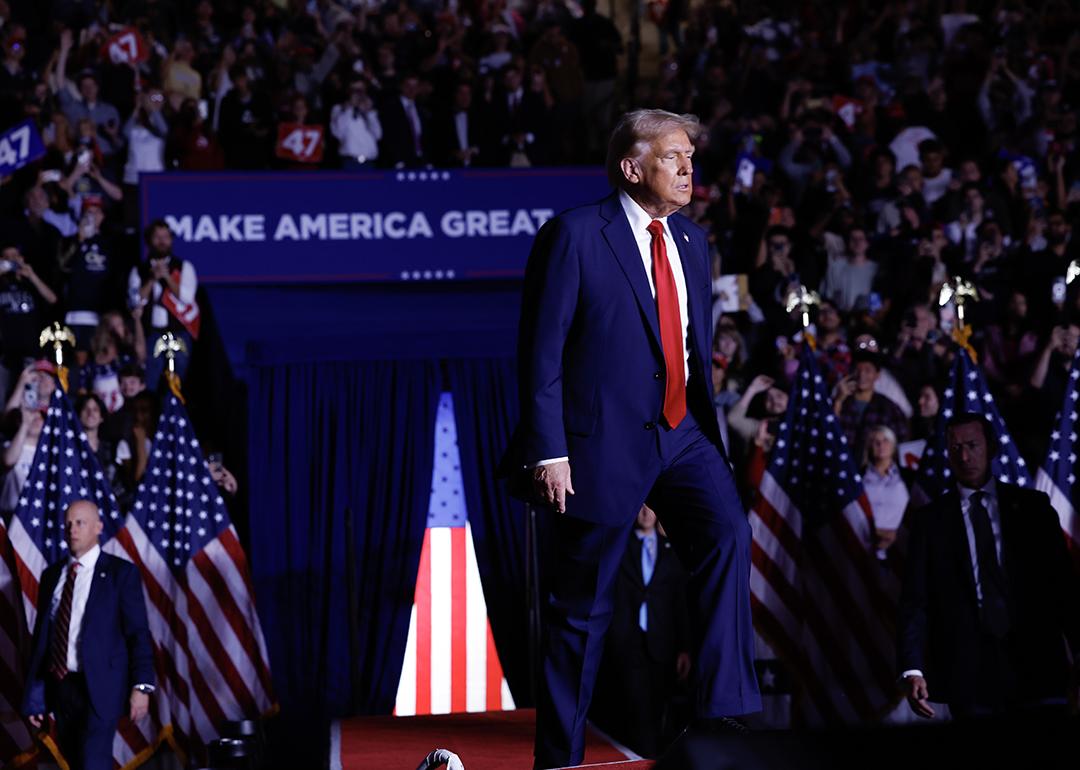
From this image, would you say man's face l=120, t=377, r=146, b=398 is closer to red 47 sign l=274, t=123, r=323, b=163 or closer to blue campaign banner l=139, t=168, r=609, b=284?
blue campaign banner l=139, t=168, r=609, b=284

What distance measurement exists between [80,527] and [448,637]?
10.0ft

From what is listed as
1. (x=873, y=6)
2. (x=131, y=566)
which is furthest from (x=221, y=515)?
(x=873, y=6)

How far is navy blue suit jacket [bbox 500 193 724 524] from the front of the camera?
429cm

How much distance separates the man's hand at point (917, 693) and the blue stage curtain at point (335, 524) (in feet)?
14.3

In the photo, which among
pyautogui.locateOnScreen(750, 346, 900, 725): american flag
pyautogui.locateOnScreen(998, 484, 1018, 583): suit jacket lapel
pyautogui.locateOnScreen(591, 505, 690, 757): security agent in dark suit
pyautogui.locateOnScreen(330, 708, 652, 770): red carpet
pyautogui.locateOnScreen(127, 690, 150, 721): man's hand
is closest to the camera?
pyautogui.locateOnScreen(330, 708, 652, 770): red carpet

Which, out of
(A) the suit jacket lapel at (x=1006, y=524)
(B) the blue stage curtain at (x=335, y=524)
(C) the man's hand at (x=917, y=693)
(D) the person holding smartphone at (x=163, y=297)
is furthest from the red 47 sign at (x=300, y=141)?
(C) the man's hand at (x=917, y=693)

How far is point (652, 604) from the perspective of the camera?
9000 mm

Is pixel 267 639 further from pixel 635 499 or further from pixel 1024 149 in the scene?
pixel 1024 149

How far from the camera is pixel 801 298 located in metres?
8.27

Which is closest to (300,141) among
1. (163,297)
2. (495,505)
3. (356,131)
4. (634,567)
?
(356,131)

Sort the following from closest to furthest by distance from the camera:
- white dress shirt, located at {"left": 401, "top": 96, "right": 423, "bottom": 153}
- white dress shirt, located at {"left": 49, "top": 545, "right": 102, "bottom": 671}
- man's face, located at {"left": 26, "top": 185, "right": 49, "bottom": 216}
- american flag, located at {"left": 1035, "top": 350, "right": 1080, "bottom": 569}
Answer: white dress shirt, located at {"left": 49, "top": 545, "right": 102, "bottom": 671} < american flag, located at {"left": 1035, "top": 350, "right": 1080, "bottom": 569} < man's face, located at {"left": 26, "top": 185, "right": 49, "bottom": 216} < white dress shirt, located at {"left": 401, "top": 96, "right": 423, "bottom": 153}

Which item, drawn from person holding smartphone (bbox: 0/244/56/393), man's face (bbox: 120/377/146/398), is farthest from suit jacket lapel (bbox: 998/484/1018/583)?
person holding smartphone (bbox: 0/244/56/393)

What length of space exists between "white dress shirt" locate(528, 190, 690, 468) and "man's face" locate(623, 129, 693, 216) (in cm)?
9

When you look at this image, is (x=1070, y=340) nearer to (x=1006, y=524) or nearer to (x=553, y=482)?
(x=1006, y=524)
